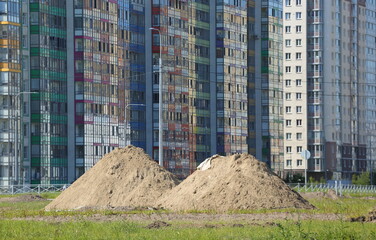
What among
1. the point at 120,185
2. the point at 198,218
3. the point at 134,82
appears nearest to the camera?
the point at 198,218

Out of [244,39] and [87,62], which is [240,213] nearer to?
[87,62]

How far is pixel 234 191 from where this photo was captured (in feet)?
184

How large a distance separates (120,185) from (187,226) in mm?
22283

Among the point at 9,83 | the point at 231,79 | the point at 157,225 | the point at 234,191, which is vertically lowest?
the point at 157,225

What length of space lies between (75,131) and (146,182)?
226 ft

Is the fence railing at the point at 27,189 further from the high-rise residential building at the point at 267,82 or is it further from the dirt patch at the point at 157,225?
the dirt patch at the point at 157,225

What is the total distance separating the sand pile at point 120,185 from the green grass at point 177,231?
726 inches

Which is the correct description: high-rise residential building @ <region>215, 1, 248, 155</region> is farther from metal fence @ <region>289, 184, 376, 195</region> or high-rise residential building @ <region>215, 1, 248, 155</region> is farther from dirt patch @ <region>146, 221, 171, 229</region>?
dirt patch @ <region>146, 221, 171, 229</region>

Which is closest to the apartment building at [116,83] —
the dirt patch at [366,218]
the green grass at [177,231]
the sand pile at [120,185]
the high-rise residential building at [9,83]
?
the high-rise residential building at [9,83]

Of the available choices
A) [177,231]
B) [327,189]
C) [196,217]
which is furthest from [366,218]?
[327,189]

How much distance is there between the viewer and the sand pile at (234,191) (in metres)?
55.6

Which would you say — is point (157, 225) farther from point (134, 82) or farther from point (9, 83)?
point (134, 82)

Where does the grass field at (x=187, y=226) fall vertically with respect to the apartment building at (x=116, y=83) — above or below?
below

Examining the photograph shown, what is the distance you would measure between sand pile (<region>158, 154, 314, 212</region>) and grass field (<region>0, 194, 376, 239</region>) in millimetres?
2964
